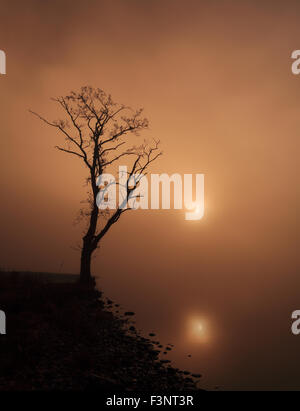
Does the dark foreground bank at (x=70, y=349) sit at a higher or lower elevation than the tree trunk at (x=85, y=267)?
lower

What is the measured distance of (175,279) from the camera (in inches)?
1443

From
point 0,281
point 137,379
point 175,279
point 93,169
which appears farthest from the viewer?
point 175,279

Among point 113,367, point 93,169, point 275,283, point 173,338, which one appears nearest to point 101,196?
point 93,169

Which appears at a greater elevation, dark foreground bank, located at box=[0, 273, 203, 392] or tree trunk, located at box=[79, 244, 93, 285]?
tree trunk, located at box=[79, 244, 93, 285]

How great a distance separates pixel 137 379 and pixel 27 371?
3925 millimetres

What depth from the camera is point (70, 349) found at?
43.1 ft

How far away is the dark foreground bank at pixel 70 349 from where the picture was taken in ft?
35.1

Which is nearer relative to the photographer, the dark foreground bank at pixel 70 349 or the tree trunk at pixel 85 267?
the dark foreground bank at pixel 70 349

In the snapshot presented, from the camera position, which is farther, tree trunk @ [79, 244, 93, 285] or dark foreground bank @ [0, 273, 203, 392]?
tree trunk @ [79, 244, 93, 285]

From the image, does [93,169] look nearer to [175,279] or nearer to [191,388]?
[191,388]

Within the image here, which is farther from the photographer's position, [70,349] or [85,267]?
[85,267]

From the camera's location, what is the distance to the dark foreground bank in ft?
35.1

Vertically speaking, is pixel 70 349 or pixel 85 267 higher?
pixel 85 267
